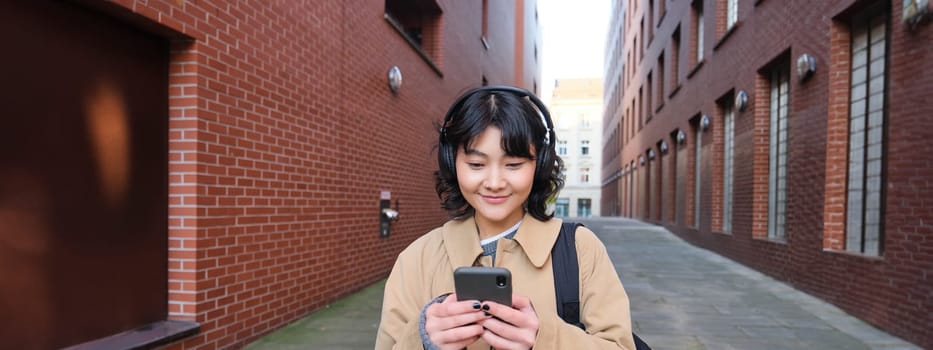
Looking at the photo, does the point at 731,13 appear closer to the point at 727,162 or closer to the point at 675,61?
the point at 727,162

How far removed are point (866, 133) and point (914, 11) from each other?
154 cm

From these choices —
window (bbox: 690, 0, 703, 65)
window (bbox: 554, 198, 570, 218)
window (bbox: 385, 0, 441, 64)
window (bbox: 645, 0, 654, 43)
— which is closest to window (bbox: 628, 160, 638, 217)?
window (bbox: 645, 0, 654, 43)

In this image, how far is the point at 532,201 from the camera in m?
1.65

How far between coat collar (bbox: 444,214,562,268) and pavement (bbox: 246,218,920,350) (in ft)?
10.2

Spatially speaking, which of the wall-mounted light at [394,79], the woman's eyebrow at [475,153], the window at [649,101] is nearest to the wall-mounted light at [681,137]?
the window at [649,101]

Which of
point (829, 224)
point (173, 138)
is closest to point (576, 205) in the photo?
point (829, 224)

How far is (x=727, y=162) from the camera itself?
1092 cm

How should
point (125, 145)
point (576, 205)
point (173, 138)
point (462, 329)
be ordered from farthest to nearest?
point (576, 205), point (173, 138), point (125, 145), point (462, 329)

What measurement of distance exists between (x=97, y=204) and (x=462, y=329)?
2888 millimetres

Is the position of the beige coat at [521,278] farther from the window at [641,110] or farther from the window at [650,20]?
the window at [641,110]

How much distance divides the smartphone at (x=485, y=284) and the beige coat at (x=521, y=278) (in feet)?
0.80

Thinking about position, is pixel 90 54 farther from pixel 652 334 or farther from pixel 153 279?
pixel 652 334

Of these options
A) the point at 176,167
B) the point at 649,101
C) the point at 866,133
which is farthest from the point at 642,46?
the point at 176,167

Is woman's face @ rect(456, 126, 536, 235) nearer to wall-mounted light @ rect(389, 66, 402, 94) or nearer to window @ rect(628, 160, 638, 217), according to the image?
wall-mounted light @ rect(389, 66, 402, 94)
